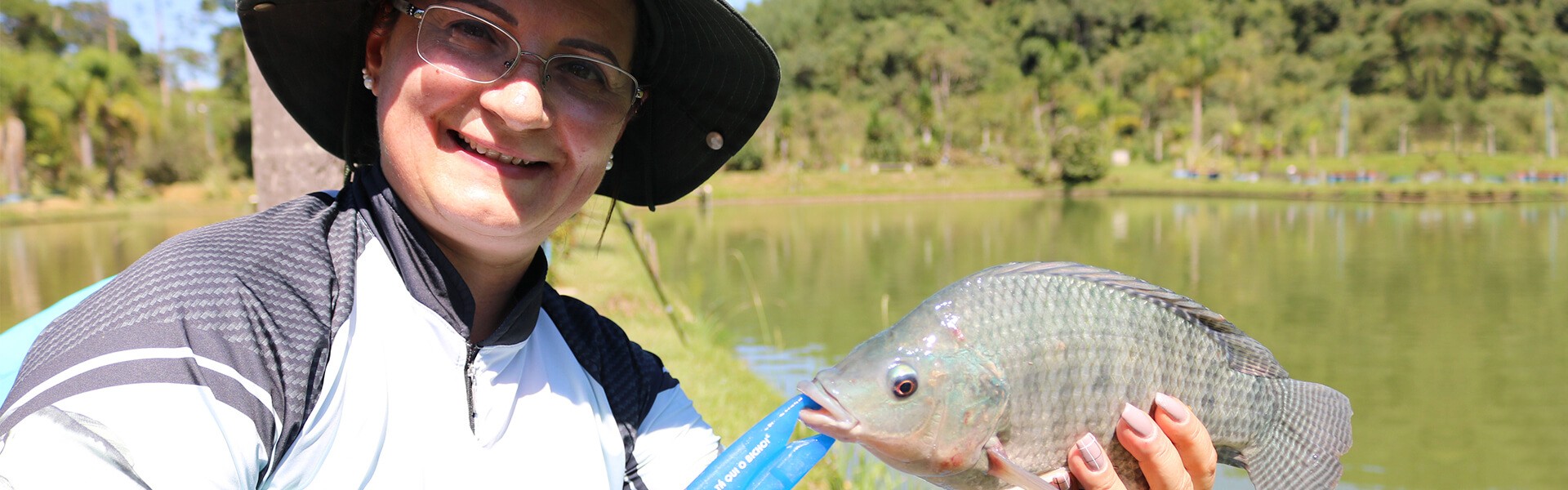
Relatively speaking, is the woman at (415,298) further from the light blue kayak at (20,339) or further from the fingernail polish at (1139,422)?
the light blue kayak at (20,339)

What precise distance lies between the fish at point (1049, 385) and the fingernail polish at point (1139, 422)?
0.02 meters

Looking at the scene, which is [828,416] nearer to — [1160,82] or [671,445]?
[671,445]

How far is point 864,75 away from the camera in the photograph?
177ft

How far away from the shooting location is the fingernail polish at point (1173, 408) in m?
1.38

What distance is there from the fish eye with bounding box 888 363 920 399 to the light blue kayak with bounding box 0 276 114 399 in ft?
3.35

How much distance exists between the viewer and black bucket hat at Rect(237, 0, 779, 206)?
4.78ft

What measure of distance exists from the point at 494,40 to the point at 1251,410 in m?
1.12

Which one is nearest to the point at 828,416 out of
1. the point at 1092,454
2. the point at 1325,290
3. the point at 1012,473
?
the point at 1012,473

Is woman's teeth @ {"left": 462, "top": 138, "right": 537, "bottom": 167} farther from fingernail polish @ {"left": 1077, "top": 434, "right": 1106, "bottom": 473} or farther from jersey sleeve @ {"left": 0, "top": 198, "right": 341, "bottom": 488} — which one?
fingernail polish @ {"left": 1077, "top": 434, "right": 1106, "bottom": 473}

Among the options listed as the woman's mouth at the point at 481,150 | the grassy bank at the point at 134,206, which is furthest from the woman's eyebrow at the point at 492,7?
the grassy bank at the point at 134,206

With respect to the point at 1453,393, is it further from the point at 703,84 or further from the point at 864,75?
the point at 864,75

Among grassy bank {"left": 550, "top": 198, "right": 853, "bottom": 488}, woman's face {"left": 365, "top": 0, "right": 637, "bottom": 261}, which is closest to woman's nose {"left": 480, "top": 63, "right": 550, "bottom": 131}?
woman's face {"left": 365, "top": 0, "right": 637, "bottom": 261}

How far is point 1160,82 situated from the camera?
154 feet

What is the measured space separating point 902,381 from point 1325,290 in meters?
12.3
